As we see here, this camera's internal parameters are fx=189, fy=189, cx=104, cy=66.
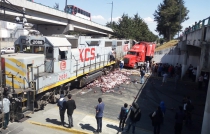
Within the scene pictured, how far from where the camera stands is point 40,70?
10930 mm

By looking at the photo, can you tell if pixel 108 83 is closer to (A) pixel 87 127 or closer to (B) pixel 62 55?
(B) pixel 62 55

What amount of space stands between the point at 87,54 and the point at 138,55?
12.7 metres

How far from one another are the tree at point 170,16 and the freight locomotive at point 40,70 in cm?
4408

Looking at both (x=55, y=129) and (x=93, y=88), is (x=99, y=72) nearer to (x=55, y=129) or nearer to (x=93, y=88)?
(x=93, y=88)

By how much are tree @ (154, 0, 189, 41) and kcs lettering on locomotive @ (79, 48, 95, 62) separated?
136 ft

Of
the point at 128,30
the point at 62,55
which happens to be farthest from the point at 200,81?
the point at 128,30

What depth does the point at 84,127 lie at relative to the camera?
29.0 ft

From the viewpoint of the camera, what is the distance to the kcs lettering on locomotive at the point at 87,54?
50.8 ft

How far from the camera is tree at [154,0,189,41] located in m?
53.4

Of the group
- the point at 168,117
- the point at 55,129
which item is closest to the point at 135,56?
the point at 168,117

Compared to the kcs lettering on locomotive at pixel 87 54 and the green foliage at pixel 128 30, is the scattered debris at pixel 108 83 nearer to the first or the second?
the kcs lettering on locomotive at pixel 87 54

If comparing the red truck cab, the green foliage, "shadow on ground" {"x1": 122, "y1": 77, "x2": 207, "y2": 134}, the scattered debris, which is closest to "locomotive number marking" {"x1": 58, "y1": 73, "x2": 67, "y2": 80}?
the scattered debris

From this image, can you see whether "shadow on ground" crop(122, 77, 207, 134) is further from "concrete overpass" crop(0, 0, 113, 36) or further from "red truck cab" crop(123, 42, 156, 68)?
"concrete overpass" crop(0, 0, 113, 36)

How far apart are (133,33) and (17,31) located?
126 feet
